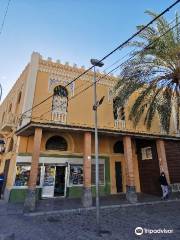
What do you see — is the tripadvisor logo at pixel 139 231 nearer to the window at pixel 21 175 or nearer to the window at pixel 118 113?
the window at pixel 21 175

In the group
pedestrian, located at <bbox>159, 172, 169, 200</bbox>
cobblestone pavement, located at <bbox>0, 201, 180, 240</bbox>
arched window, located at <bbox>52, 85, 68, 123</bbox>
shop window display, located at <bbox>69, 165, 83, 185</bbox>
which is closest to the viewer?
cobblestone pavement, located at <bbox>0, 201, 180, 240</bbox>

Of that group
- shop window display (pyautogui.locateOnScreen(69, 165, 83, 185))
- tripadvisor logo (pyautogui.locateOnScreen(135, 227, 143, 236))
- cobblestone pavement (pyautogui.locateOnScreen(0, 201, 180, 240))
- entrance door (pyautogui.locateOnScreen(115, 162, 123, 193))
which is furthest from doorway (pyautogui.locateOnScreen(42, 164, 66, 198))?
tripadvisor logo (pyautogui.locateOnScreen(135, 227, 143, 236))

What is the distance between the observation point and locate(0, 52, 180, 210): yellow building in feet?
38.6

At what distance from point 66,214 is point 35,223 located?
188 centimetres

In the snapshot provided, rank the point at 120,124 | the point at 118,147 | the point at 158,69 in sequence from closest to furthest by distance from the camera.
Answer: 1. the point at 158,69
2. the point at 120,124
3. the point at 118,147

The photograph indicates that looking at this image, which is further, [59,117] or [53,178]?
[59,117]

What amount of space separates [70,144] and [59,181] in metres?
2.75

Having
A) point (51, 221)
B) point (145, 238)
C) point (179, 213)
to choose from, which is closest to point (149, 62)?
point (179, 213)

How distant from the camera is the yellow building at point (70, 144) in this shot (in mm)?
11760

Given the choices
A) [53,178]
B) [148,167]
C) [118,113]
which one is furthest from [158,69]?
[53,178]

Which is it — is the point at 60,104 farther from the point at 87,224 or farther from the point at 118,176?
the point at 87,224

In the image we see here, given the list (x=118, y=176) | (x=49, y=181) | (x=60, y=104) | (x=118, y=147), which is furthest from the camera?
(x=118, y=147)

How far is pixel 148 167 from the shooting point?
48.3 ft

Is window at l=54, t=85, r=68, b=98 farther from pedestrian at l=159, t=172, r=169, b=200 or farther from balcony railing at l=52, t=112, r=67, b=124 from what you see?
pedestrian at l=159, t=172, r=169, b=200
